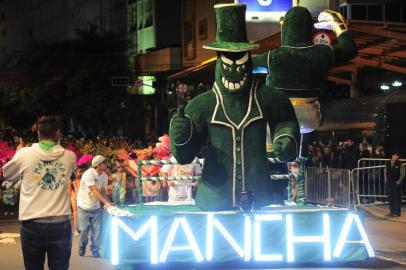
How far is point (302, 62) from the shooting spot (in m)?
10.2

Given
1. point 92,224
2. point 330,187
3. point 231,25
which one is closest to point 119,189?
point 92,224

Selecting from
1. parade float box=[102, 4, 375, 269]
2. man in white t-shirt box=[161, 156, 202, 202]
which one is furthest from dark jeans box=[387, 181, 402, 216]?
parade float box=[102, 4, 375, 269]

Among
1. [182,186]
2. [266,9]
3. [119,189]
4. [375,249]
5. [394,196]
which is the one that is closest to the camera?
[375,249]

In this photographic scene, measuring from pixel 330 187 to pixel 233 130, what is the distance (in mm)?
9981

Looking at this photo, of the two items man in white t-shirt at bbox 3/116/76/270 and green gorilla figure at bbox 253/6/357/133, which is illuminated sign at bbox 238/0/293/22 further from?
man in white t-shirt at bbox 3/116/76/270

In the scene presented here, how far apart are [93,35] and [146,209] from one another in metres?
41.5

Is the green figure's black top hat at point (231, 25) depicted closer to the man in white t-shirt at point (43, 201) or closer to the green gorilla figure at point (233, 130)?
the green gorilla figure at point (233, 130)

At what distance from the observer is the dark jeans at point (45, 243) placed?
261 inches

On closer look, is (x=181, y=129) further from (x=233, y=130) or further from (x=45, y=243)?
(x=45, y=243)

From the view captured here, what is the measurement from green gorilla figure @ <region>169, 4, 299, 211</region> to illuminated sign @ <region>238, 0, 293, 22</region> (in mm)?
11071

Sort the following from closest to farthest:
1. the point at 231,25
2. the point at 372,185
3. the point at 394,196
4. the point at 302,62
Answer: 1. the point at 231,25
2. the point at 302,62
3. the point at 394,196
4. the point at 372,185

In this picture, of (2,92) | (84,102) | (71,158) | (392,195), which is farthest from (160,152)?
(2,92)

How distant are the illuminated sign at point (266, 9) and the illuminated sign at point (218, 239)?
461 inches

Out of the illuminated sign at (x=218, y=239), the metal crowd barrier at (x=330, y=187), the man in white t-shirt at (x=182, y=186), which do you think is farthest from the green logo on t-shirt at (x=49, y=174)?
the metal crowd barrier at (x=330, y=187)
